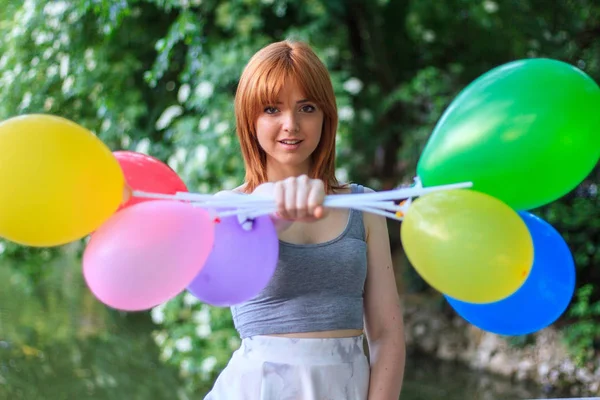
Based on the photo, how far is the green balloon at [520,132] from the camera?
0.99m

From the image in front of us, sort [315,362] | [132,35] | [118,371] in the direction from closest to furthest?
1. [315,362]
2. [132,35]
3. [118,371]

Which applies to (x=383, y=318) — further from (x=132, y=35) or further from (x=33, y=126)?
(x=132, y=35)

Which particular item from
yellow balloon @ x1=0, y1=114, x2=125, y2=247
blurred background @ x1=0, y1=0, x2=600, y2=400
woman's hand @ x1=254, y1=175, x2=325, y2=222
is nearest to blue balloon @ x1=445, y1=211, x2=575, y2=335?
woman's hand @ x1=254, y1=175, x2=325, y2=222

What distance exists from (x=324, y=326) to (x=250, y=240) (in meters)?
0.20

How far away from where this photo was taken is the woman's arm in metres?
1.17

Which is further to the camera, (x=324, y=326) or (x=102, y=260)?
(x=324, y=326)

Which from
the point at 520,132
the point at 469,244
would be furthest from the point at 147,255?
the point at 520,132

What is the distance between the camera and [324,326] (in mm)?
1118

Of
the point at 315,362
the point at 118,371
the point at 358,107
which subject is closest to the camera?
the point at 315,362

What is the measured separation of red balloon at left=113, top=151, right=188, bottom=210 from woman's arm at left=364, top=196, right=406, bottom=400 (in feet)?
1.02

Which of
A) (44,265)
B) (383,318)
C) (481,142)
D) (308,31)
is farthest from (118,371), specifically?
(481,142)

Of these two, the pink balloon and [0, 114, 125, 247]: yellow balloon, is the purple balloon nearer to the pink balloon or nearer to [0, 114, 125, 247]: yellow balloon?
the pink balloon

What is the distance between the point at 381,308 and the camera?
119cm

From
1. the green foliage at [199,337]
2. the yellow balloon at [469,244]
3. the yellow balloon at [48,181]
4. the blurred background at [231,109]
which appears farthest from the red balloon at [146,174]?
the green foliage at [199,337]
